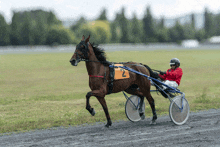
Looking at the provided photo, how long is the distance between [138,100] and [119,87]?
3.25 ft

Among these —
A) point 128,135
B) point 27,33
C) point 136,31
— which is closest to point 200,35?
point 136,31

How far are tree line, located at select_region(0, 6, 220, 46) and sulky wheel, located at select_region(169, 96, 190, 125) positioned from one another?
59.2 meters

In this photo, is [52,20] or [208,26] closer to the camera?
[52,20]

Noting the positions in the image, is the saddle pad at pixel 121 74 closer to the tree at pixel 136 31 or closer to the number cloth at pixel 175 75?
the number cloth at pixel 175 75

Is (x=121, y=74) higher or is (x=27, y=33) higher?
(x=27, y=33)

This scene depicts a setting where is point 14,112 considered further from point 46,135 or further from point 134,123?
point 134,123

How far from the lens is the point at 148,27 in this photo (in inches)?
2911

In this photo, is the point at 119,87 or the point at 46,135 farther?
the point at 119,87

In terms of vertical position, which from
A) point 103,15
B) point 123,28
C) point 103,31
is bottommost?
point 103,31

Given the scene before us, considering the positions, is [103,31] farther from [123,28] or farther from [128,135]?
[128,135]

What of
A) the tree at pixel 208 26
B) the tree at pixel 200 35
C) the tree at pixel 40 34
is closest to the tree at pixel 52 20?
the tree at pixel 40 34

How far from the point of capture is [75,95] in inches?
422

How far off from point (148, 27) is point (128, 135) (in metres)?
71.2

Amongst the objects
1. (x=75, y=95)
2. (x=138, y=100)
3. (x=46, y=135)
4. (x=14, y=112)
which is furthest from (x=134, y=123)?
(x=75, y=95)
